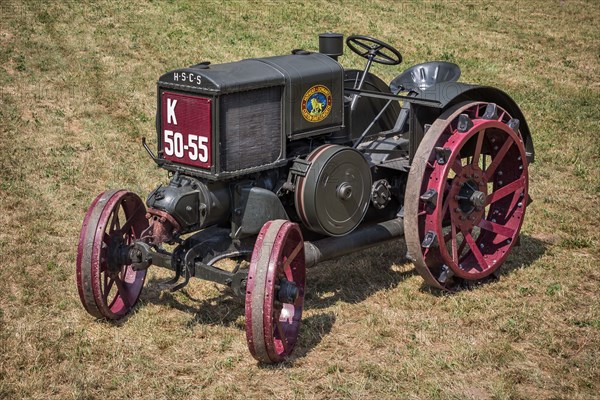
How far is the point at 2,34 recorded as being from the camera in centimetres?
1451

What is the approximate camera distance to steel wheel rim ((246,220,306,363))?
5199 millimetres

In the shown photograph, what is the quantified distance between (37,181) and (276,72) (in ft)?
14.0

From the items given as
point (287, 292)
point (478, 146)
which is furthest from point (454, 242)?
point (287, 292)

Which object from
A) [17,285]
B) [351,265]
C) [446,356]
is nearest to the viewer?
[446,356]

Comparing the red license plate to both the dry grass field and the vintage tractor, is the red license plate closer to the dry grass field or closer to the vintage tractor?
the vintage tractor

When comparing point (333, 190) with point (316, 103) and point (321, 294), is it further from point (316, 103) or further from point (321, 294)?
point (321, 294)

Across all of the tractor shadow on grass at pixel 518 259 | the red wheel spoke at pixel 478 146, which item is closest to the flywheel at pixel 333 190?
the red wheel spoke at pixel 478 146

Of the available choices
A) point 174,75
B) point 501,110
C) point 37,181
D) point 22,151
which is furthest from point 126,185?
point 501,110

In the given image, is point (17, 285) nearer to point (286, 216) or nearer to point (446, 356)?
point (286, 216)

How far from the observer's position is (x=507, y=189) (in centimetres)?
690

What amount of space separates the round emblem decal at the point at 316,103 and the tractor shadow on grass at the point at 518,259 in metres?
1.62

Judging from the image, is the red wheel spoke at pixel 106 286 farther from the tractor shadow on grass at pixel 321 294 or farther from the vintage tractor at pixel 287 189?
the tractor shadow on grass at pixel 321 294

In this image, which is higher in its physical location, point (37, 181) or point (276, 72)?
point (276, 72)

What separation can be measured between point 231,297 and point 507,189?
92.4 inches
